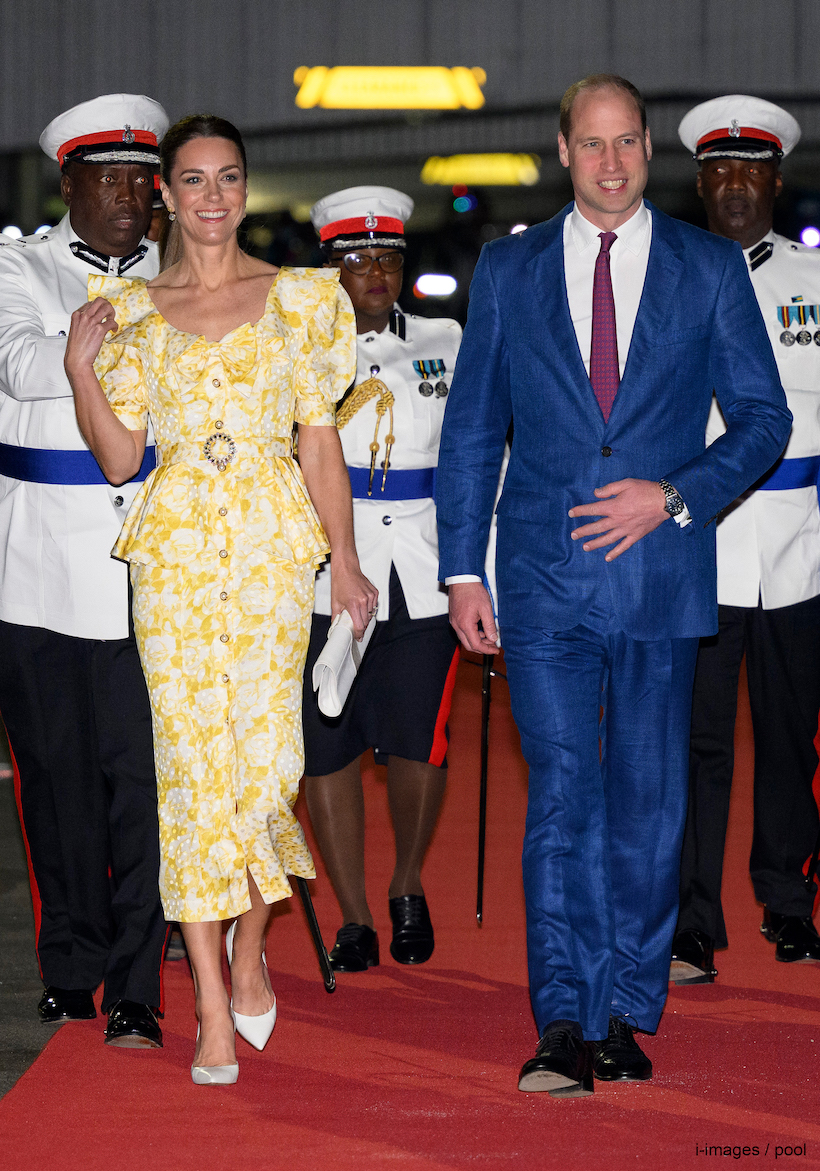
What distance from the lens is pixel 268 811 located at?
3410mm

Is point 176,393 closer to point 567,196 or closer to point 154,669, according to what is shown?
point 154,669

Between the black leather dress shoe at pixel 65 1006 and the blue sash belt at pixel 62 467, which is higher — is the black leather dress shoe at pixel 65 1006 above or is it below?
below

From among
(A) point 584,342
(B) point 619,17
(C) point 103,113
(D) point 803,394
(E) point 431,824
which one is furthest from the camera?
(B) point 619,17

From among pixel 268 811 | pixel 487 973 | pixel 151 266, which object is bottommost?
pixel 487 973

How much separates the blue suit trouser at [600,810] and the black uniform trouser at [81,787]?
0.96 meters

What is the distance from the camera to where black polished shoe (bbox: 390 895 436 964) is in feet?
14.0

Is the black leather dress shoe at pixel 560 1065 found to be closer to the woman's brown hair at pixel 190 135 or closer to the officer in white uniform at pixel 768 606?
the officer in white uniform at pixel 768 606

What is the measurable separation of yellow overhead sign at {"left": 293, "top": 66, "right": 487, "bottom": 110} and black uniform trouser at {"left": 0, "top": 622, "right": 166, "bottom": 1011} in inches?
315

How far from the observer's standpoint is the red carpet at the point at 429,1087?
2.91 metres

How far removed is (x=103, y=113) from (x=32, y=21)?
7443mm

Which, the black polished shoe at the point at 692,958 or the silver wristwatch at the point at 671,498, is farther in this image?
the black polished shoe at the point at 692,958

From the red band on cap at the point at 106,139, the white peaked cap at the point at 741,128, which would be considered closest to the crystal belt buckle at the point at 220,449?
the red band on cap at the point at 106,139

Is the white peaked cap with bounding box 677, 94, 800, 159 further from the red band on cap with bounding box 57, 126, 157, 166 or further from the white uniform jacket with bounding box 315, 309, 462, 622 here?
the red band on cap with bounding box 57, 126, 157, 166

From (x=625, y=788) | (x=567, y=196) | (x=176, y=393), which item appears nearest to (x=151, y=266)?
(x=176, y=393)
